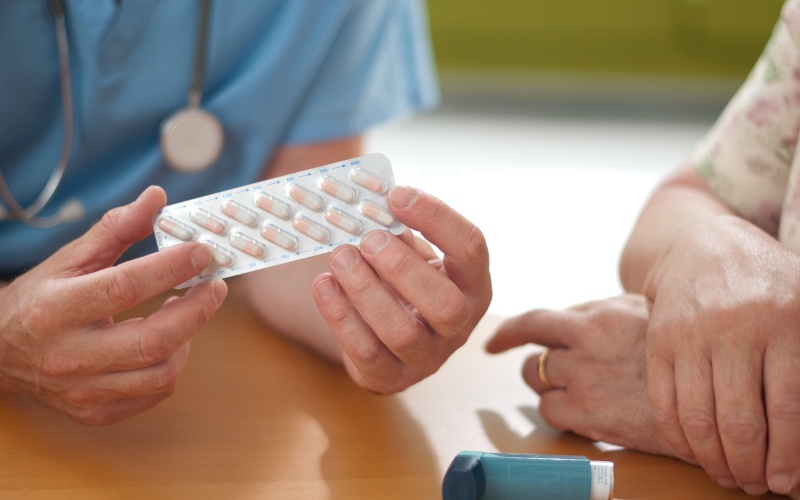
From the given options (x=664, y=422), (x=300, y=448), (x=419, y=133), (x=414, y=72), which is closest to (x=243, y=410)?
(x=300, y=448)

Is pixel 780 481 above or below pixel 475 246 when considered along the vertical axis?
below

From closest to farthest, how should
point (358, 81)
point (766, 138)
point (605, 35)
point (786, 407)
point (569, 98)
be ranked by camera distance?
point (786, 407) < point (766, 138) < point (358, 81) < point (605, 35) < point (569, 98)

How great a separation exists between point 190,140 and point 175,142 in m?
0.01

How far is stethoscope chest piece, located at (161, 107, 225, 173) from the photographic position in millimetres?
812

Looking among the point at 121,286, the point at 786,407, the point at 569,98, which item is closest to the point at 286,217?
the point at 121,286

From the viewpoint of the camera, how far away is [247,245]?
0.59 metres

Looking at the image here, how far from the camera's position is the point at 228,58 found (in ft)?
2.85

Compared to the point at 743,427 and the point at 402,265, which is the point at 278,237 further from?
the point at 743,427

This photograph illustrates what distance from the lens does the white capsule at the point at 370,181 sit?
59 cm

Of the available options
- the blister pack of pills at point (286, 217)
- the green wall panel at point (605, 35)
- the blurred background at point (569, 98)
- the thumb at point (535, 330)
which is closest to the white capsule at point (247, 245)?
the blister pack of pills at point (286, 217)

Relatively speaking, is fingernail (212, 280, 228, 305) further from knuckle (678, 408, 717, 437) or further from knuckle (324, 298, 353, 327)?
knuckle (678, 408, 717, 437)

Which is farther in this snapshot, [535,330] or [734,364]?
[535,330]

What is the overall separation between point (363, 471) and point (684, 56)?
253 cm

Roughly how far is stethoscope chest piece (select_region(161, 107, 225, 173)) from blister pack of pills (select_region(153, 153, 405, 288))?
0.23 metres
